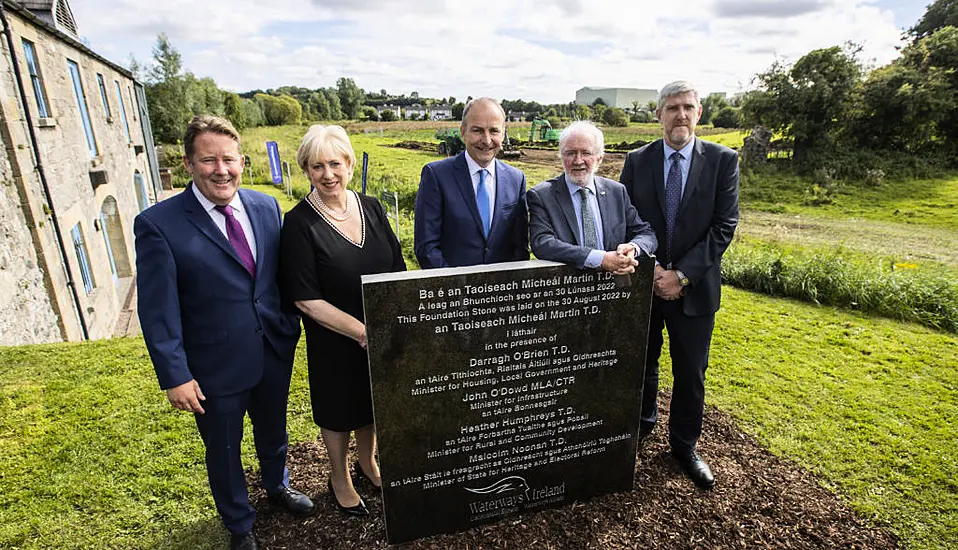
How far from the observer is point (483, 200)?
3.38 metres

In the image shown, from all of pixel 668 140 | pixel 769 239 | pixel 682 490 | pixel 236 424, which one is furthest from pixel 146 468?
pixel 769 239

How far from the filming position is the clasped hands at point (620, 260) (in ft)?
9.82

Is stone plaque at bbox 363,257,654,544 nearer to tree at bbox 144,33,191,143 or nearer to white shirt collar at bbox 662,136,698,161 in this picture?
white shirt collar at bbox 662,136,698,161

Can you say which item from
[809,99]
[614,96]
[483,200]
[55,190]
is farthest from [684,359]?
[614,96]

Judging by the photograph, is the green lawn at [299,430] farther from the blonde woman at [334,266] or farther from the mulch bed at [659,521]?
the blonde woman at [334,266]

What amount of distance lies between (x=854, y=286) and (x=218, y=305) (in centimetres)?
849

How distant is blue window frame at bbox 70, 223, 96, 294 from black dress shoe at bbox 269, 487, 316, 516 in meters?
7.82

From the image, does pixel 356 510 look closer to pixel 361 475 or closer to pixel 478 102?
pixel 361 475

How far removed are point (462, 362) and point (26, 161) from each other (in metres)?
7.77

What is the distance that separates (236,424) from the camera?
289cm

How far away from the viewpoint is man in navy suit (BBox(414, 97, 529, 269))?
131 inches

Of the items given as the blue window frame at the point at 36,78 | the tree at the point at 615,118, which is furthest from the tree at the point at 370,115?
the blue window frame at the point at 36,78

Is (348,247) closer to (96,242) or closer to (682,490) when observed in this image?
(682,490)

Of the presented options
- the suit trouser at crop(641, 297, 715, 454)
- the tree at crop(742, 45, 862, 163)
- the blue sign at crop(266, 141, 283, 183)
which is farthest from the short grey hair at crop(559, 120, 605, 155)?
the tree at crop(742, 45, 862, 163)
